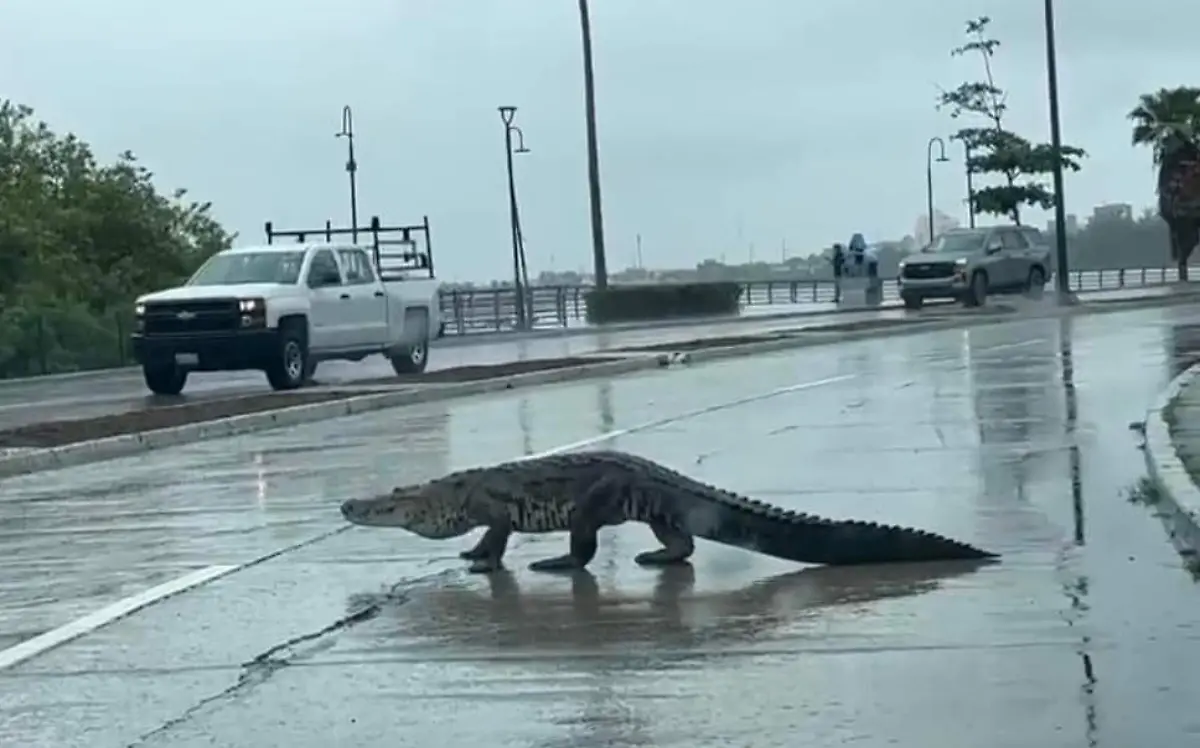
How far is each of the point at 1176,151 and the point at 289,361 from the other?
48.0 m

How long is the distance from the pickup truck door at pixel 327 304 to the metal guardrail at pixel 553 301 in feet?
54.5

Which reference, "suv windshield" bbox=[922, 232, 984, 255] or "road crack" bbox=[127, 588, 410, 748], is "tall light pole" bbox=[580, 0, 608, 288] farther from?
"road crack" bbox=[127, 588, 410, 748]

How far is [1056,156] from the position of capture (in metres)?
58.3

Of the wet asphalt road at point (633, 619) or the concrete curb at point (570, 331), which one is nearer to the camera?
the wet asphalt road at point (633, 619)

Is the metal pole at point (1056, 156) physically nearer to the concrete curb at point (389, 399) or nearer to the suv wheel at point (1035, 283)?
the suv wheel at point (1035, 283)

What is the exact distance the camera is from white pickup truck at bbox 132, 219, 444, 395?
1141 inches

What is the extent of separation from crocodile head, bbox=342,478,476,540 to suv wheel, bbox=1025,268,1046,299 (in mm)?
45222

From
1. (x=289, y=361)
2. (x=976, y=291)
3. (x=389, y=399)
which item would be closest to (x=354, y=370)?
A: (x=289, y=361)

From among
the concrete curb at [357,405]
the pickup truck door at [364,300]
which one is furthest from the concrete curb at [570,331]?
the concrete curb at [357,405]

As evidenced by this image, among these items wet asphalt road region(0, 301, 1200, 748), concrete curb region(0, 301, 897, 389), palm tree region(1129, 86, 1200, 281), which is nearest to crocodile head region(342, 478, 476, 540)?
wet asphalt road region(0, 301, 1200, 748)

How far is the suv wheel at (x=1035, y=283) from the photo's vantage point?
182 feet

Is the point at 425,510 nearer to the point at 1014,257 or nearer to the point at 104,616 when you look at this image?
the point at 104,616

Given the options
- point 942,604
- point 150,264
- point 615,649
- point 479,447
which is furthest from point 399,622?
point 150,264

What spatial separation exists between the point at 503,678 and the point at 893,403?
43.7ft
